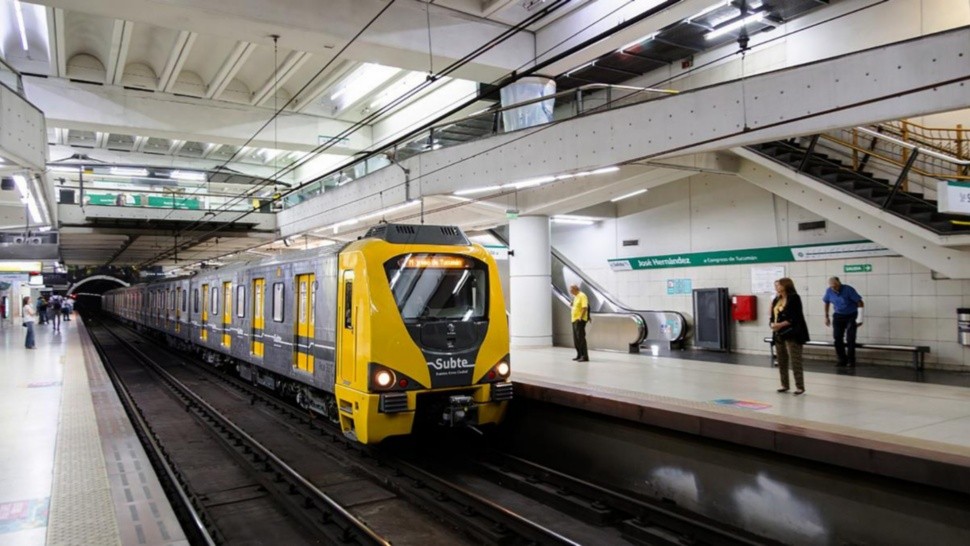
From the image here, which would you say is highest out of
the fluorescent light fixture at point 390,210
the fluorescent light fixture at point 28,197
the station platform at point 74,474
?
the fluorescent light fixture at point 390,210

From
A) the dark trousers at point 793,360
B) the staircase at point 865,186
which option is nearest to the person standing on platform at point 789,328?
the dark trousers at point 793,360

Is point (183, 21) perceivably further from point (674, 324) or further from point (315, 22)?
point (674, 324)

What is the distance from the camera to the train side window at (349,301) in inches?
271

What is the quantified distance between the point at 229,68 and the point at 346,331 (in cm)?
1001

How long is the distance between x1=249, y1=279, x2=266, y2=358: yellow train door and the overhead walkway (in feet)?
14.5

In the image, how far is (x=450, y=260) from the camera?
734 centimetres

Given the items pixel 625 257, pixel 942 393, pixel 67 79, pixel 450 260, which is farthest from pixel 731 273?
pixel 67 79

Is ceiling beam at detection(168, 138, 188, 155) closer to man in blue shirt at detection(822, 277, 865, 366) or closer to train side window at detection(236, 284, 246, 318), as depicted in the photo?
train side window at detection(236, 284, 246, 318)

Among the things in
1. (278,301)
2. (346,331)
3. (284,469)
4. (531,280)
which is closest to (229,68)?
(278,301)

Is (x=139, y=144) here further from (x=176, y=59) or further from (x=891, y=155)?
(x=891, y=155)

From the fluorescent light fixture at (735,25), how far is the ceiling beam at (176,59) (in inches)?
409

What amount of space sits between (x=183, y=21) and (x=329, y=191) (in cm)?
972

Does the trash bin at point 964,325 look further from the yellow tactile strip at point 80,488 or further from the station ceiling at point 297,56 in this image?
the yellow tactile strip at point 80,488

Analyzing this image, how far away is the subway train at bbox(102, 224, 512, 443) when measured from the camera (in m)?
6.57
